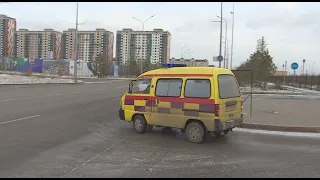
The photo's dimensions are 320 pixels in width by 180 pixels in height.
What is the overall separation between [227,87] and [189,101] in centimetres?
112

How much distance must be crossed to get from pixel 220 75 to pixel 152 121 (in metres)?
2.37

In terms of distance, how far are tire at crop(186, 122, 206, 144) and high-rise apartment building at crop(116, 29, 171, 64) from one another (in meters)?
75.4

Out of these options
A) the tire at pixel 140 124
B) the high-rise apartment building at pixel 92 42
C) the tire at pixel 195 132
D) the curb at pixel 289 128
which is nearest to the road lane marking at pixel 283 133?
the curb at pixel 289 128

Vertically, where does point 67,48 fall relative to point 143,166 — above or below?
above

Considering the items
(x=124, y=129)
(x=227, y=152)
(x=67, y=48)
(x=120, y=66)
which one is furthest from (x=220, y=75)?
(x=67, y=48)

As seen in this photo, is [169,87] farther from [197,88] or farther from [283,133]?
[283,133]

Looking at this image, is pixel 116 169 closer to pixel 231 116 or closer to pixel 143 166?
pixel 143 166

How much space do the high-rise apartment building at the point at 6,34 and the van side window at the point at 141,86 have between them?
77357 millimetres

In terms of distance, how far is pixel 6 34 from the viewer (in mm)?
82688

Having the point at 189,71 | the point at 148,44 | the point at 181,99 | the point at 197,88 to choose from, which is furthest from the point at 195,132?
the point at 148,44

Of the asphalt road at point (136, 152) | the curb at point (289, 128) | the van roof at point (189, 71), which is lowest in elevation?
the asphalt road at point (136, 152)

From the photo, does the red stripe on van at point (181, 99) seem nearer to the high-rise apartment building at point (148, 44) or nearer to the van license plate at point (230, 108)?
the van license plate at point (230, 108)

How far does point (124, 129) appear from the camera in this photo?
11031 mm

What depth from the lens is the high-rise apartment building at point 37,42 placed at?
10196cm
